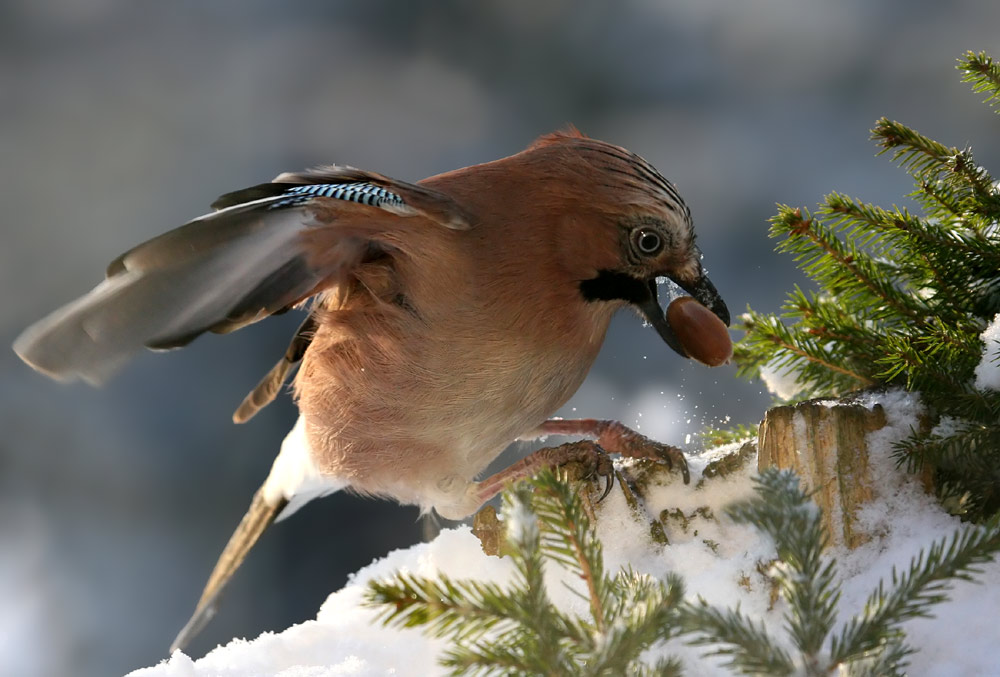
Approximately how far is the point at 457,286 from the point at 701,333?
0.33m

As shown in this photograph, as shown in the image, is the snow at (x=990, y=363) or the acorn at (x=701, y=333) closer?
the snow at (x=990, y=363)

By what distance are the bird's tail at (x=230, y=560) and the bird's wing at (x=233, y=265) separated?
2.11 feet

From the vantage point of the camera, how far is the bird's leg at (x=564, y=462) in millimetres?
1212

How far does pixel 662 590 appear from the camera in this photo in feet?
1.97

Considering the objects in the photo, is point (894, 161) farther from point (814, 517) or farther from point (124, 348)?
point (124, 348)

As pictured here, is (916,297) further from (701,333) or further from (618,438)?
(618,438)

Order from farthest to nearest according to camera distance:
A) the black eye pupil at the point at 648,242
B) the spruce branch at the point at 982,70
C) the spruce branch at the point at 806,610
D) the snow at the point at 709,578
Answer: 1. the black eye pupil at the point at 648,242
2. the spruce branch at the point at 982,70
3. the snow at the point at 709,578
4. the spruce branch at the point at 806,610

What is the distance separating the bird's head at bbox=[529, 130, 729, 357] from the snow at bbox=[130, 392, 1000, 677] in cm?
24

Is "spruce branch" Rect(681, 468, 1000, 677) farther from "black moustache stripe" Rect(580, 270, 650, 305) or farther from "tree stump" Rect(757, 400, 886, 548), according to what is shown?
"black moustache stripe" Rect(580, 270, 650, 305)

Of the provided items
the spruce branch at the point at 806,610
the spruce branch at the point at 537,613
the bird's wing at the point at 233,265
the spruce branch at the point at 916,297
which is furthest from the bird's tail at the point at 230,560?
the spruce branch at the point at 806,610

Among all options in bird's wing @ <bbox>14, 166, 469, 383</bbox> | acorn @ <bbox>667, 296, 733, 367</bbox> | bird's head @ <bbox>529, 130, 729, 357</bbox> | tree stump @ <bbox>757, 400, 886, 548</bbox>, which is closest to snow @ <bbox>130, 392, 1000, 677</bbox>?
tree stump @ <bbox>757, 400, 886, 548</bbox>

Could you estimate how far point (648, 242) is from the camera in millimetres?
1207

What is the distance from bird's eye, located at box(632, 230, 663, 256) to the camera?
1200 mm

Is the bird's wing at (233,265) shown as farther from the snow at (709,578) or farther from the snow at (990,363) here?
the snow at (990,363)
